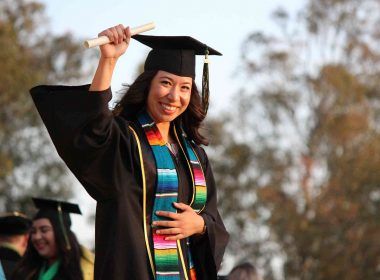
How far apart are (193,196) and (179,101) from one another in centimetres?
48

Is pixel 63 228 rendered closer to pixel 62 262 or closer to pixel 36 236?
pixel 36 236

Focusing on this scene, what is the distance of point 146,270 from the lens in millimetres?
5051

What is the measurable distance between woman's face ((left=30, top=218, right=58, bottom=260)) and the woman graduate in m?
3.80

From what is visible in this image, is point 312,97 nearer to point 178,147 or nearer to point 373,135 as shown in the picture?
point 373,135

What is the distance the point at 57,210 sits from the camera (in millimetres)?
9820

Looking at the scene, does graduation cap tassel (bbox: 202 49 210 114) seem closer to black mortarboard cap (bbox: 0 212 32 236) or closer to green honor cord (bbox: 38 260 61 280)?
green honor cord (bbox: 38 260 61 280)

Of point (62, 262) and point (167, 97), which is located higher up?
point (167, 97)

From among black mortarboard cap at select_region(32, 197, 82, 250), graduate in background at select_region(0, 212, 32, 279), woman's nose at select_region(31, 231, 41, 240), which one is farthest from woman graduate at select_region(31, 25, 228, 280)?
graduate in background at select_region(0, 212, 32, 279)

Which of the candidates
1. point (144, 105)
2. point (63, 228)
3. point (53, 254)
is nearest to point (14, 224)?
point (63, 228)

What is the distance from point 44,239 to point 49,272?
401mm

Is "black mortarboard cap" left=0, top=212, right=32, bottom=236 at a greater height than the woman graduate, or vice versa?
the woman graduate

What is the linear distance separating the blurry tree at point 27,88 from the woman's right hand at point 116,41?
82.1 ft

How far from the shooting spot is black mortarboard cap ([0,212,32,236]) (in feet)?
34.7

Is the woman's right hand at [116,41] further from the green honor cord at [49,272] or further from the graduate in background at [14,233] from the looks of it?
the graduate in background at [14,233]
